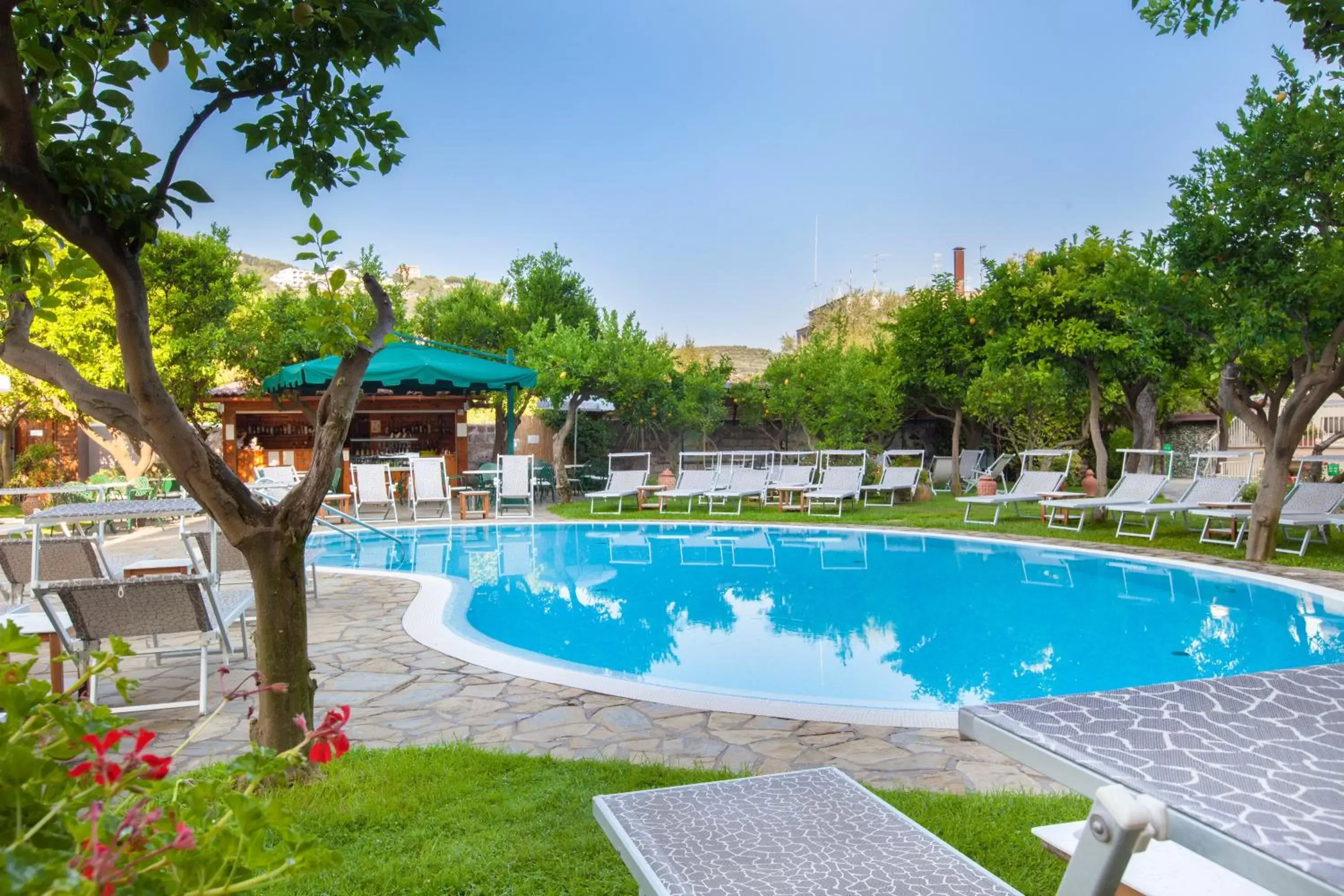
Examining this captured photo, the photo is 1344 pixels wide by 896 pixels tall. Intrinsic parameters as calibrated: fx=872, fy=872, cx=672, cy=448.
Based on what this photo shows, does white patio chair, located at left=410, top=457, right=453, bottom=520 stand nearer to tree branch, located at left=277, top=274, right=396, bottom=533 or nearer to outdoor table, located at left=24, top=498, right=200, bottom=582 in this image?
outdoor table, located at left=24, top=498, right=200, bottom=582

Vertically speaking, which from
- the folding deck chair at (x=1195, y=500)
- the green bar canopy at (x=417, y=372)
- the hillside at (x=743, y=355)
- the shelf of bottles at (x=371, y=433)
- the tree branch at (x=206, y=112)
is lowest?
the folding deck chair at (x=1195, y=500)

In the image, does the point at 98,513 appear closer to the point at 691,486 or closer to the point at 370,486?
the point at 370,486

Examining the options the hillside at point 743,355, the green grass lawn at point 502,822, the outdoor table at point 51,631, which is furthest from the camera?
the hillside at point 743,355

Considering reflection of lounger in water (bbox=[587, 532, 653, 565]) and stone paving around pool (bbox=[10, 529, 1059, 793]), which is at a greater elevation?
reflection of lounger in water (bbox=[587, 532, 653, 565])

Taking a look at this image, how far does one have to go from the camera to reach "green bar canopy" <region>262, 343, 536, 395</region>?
12422 mm

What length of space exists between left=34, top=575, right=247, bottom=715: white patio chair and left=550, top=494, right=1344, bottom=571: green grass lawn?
353 inches

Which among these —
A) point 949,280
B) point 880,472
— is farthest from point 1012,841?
point 949,280

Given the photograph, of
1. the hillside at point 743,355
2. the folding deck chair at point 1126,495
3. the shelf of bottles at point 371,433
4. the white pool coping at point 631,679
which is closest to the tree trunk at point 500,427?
the shelf of bottles at point 371,433

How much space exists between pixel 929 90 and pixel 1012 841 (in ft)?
74.8

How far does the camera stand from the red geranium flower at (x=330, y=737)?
3.27 ft

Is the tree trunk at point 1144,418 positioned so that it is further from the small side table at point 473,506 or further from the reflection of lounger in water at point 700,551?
the small side table at point 473,506

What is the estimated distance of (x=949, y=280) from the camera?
17625mm

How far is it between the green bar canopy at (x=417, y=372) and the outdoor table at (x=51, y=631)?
8.35 metres

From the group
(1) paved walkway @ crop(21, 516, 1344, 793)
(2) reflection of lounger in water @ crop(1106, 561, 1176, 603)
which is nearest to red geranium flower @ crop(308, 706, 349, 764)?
(1) paved walkway @ crop(21, 516, 1344, 793)
